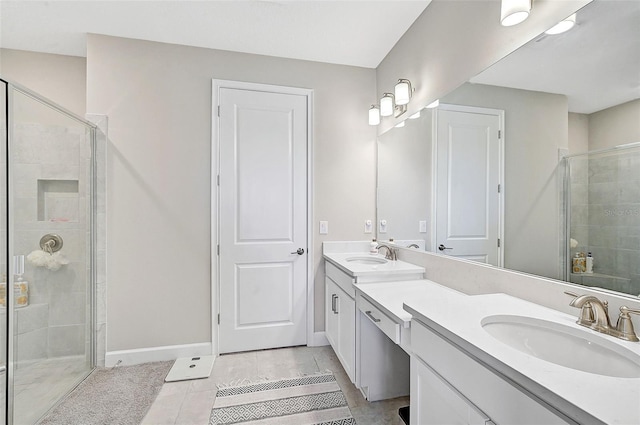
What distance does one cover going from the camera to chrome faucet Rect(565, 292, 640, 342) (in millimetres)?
821

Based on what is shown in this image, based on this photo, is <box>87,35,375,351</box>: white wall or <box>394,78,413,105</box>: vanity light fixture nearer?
<box>394,78,413,105</box>: vanity light fixture

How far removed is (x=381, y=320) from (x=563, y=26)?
143 cm

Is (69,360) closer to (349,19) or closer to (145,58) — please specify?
(145,58)

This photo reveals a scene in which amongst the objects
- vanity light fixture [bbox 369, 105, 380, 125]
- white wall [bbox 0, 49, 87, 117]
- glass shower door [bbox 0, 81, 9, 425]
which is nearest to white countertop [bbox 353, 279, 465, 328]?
vanity light fixture [bbox 369, 105, 380, 125]

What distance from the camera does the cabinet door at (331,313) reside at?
2201 mm

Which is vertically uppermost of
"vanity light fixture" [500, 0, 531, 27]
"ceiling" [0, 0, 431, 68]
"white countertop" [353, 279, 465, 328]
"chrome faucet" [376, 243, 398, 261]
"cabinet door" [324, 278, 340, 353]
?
"ceiling" [0, 0, 431, 68]

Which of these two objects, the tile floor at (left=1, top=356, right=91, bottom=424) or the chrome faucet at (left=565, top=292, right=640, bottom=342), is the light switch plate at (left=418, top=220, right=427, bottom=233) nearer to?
the chrome faucet at (left=565, top=292, right=640, bottom=342)

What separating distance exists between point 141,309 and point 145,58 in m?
2.04

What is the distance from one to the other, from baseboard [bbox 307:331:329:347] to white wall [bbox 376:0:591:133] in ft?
6.53

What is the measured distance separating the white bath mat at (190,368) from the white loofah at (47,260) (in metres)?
1.09

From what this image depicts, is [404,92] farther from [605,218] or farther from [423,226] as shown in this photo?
[605,218]

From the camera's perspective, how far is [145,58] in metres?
2.32

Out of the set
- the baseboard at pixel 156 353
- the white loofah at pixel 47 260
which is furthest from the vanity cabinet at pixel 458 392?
the white loofah at pixel 47 260

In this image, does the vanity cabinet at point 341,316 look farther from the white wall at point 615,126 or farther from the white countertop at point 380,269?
the white wall at point 615,126
